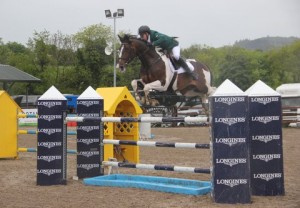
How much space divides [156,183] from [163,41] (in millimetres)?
2145

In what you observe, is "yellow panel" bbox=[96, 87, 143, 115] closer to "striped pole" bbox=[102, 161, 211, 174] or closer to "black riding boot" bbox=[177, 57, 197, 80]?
"striped pole" bbox=[102, 161, 211, 174]

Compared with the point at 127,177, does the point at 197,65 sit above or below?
above

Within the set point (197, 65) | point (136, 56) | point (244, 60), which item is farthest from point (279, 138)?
point (244, 60)

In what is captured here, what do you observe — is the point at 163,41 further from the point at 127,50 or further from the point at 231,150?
the point at 231,150

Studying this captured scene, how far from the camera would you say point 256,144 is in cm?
712

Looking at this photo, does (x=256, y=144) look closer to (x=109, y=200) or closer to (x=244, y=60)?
(x=109, y=200)

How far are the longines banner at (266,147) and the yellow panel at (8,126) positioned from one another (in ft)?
24.5

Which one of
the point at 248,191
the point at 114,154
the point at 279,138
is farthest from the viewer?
the point at 114,154

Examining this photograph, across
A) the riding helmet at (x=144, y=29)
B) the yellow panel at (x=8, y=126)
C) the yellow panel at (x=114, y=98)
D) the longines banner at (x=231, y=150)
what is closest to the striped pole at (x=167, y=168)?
the longines banner at (x=231, y=150)

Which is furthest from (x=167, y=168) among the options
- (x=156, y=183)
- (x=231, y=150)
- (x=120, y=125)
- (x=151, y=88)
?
(x=120, y=125)

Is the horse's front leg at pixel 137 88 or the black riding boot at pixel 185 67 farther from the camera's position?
the black riding boot at pixel 185 67

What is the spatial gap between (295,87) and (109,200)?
26.3 metres

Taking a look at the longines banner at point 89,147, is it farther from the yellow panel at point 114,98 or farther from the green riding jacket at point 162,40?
the green riding jacket at point 162,40

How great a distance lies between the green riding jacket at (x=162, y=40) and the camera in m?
7.54
